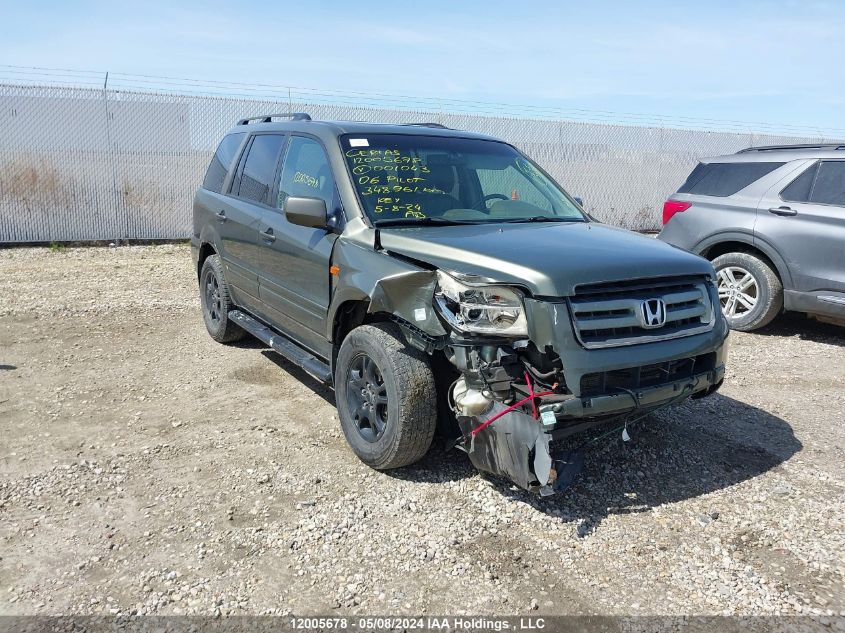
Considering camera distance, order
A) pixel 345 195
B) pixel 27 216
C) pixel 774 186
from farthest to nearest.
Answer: pixel 27 216 < pixel 774 186 < pixel 345 195

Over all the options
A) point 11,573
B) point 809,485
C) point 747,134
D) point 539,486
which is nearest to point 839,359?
point 809,485

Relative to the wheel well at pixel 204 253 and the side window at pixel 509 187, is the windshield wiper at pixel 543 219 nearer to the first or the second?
the side window at pixel 509 187

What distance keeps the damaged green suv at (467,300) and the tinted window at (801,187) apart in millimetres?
3501

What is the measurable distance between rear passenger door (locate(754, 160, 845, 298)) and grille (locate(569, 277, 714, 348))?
375cm

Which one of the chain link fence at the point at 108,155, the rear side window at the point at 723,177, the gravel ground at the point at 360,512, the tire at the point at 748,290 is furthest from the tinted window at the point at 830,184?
the chain link fence at the point at 108,155

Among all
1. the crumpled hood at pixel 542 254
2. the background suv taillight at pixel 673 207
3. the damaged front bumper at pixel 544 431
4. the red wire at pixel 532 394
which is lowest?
the damaged front bumper at pixel 544 431

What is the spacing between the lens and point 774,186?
7.23m

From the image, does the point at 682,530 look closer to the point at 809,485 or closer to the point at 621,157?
the point at 809,485

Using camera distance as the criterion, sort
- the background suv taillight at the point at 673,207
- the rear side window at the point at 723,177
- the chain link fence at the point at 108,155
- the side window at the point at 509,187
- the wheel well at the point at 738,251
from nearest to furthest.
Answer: the side window at the point at 509,187, the wheel well at the point at 738,251, the rear side window at the point at 723,177, the background suv taillight at the point at 673,207, the chain link fence at the point at 108,155

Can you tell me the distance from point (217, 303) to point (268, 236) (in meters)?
1.73

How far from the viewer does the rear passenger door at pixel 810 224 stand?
6.61 meters

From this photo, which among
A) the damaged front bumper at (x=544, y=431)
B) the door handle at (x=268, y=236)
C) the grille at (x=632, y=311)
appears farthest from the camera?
the door handle at (x=268, y=236)

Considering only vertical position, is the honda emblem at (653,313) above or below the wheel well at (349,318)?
above

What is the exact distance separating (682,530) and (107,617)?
261cm
